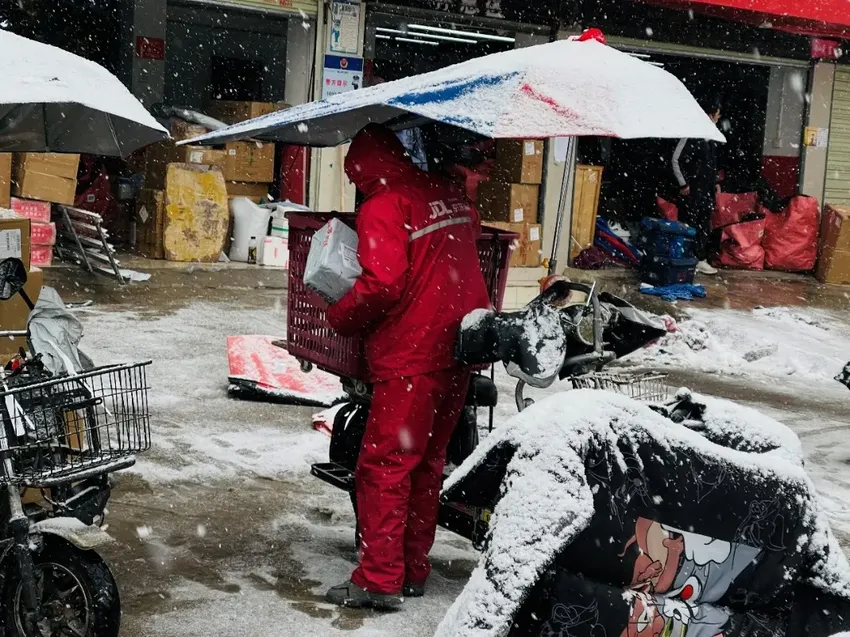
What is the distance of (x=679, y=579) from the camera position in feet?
9.52

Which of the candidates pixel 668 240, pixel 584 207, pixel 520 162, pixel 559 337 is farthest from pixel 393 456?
pixel 584 207

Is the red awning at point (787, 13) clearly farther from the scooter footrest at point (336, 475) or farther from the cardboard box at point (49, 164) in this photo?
the scooter footrest at point (336, 475)

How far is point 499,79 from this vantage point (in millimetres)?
3934

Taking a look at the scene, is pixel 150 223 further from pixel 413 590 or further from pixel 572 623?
pixel 572 623

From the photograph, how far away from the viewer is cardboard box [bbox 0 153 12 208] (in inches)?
408

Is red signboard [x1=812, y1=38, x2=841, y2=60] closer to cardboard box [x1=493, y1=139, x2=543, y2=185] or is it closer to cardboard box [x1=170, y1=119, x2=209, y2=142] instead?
cardboard box [x1=493, y1=139, x2=543, y2=185]

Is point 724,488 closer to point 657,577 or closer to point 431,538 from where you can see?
point 657,577

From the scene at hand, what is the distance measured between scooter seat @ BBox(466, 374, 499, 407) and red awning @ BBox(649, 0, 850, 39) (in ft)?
30.8

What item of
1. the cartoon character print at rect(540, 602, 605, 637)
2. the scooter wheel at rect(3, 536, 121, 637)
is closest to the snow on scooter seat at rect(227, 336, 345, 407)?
the scooter wheel at rect(3, 536, 121, 637)

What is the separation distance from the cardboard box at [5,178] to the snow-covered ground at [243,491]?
1.53 m

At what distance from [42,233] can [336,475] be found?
22.3 feet

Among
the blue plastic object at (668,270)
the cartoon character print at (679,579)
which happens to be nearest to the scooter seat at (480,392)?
the cartoon character print at (679,579)

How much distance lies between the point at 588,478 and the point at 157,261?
10063 mm

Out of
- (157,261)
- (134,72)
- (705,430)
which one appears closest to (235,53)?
(134,72)
